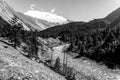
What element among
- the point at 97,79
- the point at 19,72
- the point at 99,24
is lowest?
the point at 97,79

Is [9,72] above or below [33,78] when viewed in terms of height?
above

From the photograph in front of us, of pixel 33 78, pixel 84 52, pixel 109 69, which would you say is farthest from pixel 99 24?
pixel 33 78

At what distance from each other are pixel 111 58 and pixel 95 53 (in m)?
7.84

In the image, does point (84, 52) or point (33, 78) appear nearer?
point (33, 78)

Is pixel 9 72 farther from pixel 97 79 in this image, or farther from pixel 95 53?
pixel 95 53

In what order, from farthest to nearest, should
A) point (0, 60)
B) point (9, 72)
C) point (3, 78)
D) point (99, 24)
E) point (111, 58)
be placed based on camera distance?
point (99, 24)
point (111, 58)
point (0, 60)
point (9, 72)
point (3, 78)

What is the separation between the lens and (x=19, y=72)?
1627 cm

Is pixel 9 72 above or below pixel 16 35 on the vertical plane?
below

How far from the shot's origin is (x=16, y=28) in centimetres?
3316

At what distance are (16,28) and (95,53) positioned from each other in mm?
30230

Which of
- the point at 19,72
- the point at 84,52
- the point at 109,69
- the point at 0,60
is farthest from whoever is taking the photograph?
the point at 84,52

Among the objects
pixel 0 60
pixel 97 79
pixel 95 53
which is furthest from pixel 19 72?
pixel 95 53

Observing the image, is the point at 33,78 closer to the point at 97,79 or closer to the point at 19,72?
the point at 19,72

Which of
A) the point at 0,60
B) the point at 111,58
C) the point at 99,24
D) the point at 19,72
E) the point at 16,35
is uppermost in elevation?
the point at 99,24
